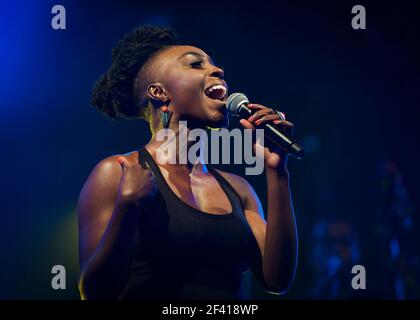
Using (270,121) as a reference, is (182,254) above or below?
below

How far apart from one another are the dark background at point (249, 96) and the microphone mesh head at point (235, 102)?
2409 millimetres

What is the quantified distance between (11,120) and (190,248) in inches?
115

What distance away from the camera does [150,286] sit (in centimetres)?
159

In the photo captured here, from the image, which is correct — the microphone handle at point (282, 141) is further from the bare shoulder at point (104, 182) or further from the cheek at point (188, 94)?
the bare shoulder at point (104, 182)

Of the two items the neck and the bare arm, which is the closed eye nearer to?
the neck

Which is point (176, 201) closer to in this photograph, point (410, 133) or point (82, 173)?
point (82, 173)

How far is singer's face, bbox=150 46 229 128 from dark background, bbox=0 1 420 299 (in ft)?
7.25

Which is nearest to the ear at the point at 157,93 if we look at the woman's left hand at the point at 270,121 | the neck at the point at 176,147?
the neck at the point at 176,147

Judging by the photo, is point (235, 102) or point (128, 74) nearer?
point (235, 102)

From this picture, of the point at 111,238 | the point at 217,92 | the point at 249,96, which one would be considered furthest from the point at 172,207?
the point at 249,96

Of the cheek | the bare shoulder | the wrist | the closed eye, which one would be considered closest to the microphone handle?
the wrist

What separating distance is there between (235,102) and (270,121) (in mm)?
205

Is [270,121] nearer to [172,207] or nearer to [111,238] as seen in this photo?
[172,207]

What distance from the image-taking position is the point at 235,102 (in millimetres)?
1866
